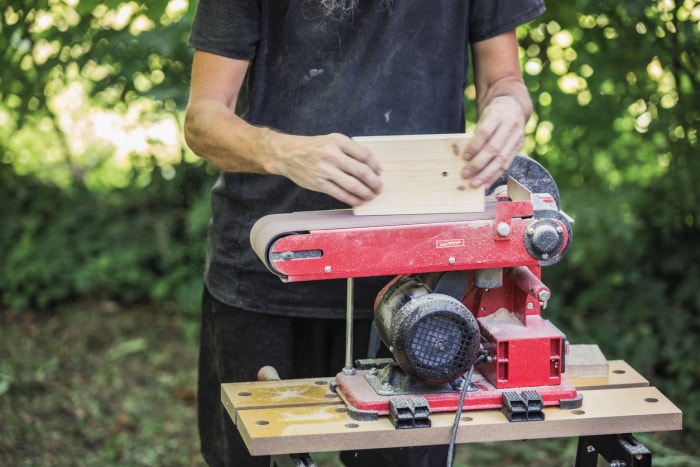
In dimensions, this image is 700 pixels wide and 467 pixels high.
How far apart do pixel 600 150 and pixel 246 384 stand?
107 inches

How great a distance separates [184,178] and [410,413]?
13.6ft

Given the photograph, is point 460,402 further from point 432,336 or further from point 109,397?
point 109,397

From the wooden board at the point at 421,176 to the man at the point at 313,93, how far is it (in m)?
0.34

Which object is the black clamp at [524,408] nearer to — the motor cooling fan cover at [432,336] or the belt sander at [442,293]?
the belt sander at [442,293]

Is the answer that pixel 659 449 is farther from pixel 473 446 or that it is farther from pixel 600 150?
pixel 600 150

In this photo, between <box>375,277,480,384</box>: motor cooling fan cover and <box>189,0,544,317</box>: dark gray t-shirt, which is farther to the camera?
<box>189,0,544,317</box>: dark gray t-shirt

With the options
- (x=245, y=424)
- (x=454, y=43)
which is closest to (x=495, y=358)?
(x=245, y=424)

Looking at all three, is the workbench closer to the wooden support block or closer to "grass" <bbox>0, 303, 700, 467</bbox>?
the wooden support block

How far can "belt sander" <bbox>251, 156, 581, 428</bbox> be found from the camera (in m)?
2.09

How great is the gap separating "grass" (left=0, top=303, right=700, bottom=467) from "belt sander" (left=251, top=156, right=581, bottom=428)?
7.57ft

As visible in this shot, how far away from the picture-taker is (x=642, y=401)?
2238 mm

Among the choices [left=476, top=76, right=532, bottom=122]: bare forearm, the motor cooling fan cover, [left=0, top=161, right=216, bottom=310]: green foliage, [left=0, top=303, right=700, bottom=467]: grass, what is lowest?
[left=0, top=303, right=700, bottom=467]: grass

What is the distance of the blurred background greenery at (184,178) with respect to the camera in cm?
401

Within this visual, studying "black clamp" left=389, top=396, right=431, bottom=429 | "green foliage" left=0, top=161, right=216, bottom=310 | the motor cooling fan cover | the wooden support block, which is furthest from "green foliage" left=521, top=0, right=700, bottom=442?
"green foliage" left=0, top=161, right=216, bottom=310
